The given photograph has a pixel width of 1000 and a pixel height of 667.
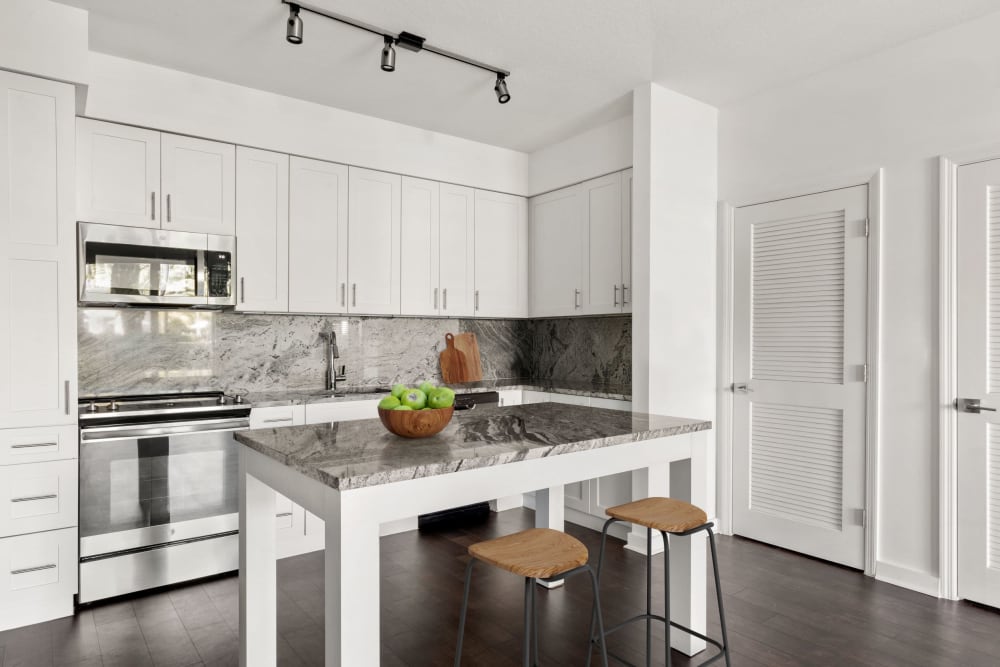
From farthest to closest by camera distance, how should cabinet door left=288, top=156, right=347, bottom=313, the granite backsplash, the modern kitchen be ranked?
cabinet door left=288, top=156, right=347, bottom=313, the granite backsplash, the modern kitchen

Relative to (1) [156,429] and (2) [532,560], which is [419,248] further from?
(2) [532,560]

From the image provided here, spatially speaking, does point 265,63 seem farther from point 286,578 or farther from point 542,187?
point 286,578

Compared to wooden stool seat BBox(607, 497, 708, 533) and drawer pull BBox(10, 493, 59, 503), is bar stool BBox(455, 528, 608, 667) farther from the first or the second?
drawer pull BBox(10, 493, 59, 503)

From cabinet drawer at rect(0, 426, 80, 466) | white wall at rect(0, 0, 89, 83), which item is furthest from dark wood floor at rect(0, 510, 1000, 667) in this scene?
white wall at rect(0, 0, 89, 83)

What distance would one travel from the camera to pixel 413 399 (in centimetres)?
200

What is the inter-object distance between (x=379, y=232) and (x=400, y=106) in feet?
2.80

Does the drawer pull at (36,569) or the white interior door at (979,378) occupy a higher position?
the white interior door at (979,378)

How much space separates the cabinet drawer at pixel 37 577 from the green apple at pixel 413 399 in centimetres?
197

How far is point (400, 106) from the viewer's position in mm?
3926

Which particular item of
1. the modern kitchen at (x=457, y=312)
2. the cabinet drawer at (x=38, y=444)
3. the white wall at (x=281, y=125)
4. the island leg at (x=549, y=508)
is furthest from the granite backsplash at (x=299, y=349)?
the island leg at (x=549, y=508)

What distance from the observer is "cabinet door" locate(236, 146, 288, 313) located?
11.8ft

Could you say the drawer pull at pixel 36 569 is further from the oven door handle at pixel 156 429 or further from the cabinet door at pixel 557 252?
the cabinet door at pixel 557 252

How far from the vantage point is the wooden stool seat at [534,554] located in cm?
164

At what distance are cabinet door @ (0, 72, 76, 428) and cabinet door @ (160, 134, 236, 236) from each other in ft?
2.00
